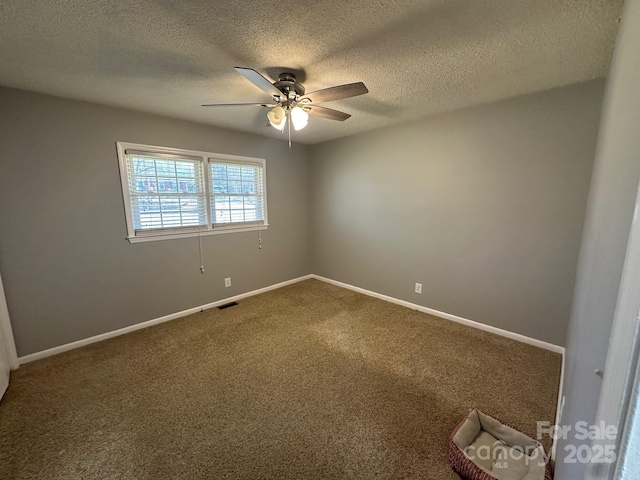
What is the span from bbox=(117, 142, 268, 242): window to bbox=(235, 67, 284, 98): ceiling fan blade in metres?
1.79

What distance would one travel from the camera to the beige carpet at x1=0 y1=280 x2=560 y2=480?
1.42 m

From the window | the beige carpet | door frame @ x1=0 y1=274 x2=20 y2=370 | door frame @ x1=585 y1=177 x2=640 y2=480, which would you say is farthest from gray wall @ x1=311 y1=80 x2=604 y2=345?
door frame @ x1=0 y1=274 x2=20 y2=370

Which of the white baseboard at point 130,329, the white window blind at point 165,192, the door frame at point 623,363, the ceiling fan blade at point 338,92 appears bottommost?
the white baseboard at point 130,329

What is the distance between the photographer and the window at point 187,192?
2.76m

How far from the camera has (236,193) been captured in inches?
140

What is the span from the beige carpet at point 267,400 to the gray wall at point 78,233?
0.37 metres

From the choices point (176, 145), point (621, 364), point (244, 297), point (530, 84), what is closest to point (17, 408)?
point (244, 297)

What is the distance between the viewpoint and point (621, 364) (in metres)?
0.34

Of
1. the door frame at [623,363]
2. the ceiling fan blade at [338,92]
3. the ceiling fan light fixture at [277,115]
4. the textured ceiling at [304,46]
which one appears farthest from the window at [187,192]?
the door frame at [623,363]

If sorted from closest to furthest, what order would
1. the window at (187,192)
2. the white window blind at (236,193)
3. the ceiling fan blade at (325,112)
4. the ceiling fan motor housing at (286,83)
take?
the ceiling fan motor housing at (286,83) < the ceiling fan blade at (325,112) < the window at (187,192) < the white window blind at (236,193)

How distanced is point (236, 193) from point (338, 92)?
7.48ft

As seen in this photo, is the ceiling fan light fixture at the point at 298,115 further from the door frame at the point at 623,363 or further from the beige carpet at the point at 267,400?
the beige carpet at the point at 267,400

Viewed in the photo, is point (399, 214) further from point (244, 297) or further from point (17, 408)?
point (17, 408)

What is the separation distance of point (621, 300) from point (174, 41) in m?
2.18
